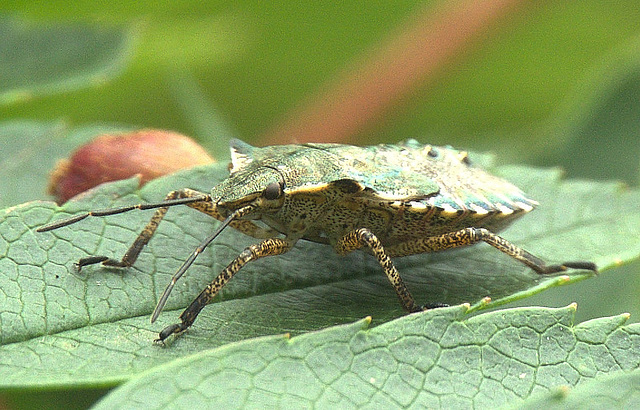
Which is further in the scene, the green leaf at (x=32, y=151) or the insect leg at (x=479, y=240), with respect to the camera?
the green leaf at (x=32, y=151)

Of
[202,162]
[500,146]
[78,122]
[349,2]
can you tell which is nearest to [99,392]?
[202,162]

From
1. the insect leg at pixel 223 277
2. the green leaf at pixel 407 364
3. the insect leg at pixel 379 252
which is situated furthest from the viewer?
the insect leg at pixel 379 252

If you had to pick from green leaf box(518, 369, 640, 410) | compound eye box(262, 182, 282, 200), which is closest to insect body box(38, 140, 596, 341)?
compound eye box(262, 182, 282, 200)

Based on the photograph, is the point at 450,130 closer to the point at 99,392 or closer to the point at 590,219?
the point at 590,219

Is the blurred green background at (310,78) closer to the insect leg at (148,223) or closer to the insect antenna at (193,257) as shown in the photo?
the insect leg at (148,223)

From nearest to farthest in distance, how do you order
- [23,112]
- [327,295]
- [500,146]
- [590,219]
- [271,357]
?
[271,357] → [327,295] → [590,219] → [23,112] → [500,146]

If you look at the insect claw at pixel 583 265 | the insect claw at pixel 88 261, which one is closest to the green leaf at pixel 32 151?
the insect claw at pixel 88 261
